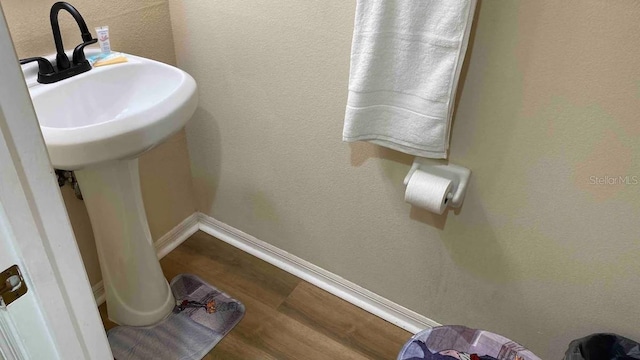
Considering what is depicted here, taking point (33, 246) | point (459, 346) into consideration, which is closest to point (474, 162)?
point (459, 346)

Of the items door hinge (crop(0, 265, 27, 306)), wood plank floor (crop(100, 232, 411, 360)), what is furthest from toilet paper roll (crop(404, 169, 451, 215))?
door hinge (crop(0, 265, 27, 306))

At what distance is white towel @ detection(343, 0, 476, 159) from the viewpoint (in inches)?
40.8

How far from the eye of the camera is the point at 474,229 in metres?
1.35

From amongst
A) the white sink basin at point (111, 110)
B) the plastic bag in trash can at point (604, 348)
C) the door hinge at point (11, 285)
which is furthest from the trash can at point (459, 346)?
the door hinge at point (11, 285)

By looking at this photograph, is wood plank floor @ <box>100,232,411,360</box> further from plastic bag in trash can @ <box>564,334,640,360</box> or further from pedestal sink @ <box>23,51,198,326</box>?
plastic bag in trash can @ <box>564,334,640,360</box>

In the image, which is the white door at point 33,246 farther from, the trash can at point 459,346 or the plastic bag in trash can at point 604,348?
the plastic bag in trash can at point 604,348

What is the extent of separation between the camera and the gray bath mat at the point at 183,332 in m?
1.56

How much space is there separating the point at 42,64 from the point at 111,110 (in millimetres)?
209

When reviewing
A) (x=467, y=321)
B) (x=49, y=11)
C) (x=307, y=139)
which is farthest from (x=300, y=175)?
(x=49, y=11)

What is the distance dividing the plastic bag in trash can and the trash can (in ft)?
0.41

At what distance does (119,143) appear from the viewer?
1.05 m

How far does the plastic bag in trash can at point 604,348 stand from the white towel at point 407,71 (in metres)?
0.57

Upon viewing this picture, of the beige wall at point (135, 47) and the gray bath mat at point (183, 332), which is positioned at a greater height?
the beige wall at point (135, 47)

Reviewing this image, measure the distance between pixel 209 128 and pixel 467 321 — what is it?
1.13 meters
